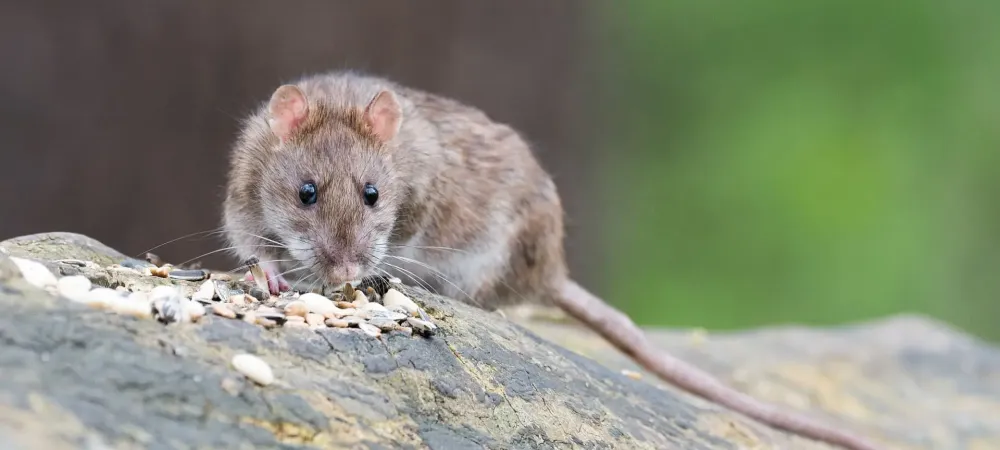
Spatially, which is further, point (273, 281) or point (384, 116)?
point (384, 116)

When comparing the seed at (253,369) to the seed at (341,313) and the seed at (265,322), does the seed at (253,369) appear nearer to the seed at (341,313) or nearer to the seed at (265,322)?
the seed at (265,322)

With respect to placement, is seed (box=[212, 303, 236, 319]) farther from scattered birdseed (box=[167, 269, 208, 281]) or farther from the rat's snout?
the rat's snout

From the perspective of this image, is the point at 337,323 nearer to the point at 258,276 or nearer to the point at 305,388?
the point at 305,388

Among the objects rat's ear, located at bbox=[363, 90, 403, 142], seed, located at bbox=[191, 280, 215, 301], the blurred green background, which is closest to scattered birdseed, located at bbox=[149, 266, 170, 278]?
seed, located at bbox=[191, 280, 215, 301]

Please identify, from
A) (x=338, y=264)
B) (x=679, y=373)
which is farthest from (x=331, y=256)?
(x=679, y=373)

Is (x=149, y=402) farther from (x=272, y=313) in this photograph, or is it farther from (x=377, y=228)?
(x=377, y=228)

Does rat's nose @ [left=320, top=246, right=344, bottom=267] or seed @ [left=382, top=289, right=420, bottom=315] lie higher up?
rat's nose @ [left=320, top=246, right=344, bottom=267]
